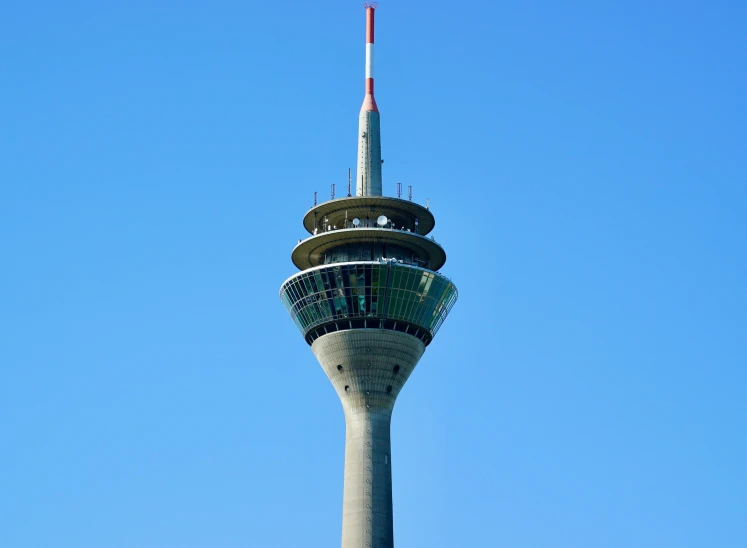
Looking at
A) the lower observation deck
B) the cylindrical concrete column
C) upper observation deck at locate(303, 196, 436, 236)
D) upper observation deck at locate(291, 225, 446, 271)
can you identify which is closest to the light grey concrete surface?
the cylindrical concrete column

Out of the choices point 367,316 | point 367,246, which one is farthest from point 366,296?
point 367,246

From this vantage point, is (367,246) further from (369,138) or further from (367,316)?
(369,138)

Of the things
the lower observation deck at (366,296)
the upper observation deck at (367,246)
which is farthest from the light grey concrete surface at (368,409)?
the upper observation deck at (367,246)

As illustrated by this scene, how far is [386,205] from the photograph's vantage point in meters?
127

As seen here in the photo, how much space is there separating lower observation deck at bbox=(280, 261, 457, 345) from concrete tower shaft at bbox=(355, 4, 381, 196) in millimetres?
10580

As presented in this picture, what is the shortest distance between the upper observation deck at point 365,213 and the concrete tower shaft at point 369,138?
3.10 metres

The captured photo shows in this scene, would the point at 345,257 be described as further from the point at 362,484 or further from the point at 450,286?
the point at 362,484

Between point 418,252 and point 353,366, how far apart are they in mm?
13819

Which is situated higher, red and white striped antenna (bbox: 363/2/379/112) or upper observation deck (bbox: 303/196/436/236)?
red and white striped antenna (bbox: 363/2/379/112)

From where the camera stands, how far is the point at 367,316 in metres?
123

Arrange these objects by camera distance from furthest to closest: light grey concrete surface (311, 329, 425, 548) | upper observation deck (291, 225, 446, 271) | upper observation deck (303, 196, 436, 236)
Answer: upper observation deck (303, 196, 436, 236) → upper observation deck (291, 225, 446, 271) → light grey concrete surface (311, 329, 425, 548)

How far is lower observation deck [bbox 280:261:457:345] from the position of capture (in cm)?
12250

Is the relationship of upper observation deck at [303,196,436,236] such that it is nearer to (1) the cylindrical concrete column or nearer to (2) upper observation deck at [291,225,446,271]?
(2) upper observation deck at [291,225,446,271]

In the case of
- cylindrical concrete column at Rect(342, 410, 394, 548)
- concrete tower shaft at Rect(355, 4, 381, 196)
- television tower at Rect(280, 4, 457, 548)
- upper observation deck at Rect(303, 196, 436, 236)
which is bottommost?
cylindrical concrete column at Rect(342, 410, 394, 548)
